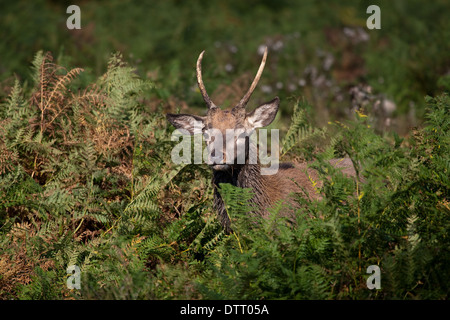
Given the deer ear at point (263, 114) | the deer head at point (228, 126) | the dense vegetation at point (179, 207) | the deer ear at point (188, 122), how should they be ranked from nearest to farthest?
the dense vegetation at point (179, 207), the deer head at point (228, 126), the deer ear at point (263, 114), the deer ear at point (188, 122)

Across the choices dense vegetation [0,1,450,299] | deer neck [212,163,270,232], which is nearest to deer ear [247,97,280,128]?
deer neck [212,163,270,232]

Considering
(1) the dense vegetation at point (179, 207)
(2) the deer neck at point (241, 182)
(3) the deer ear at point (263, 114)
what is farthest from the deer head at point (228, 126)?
(1) the dense vegetation at point (179, 207)

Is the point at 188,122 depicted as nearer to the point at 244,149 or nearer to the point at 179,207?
the point at 244,149

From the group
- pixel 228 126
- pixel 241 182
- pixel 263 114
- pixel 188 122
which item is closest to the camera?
pixel 228 126

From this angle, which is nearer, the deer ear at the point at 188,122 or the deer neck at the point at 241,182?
the deer neck at the point at 241,182

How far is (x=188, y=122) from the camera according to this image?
21.4 ft

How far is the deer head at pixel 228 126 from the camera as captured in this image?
590 cm

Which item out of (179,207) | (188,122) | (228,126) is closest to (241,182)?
(228,126)

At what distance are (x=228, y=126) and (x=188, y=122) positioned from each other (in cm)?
61

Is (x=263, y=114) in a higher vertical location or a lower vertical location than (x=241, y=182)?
higher

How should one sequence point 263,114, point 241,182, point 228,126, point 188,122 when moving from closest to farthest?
1. point 228,126
2. point 241,182
3. point 263,114
4. point 188,122

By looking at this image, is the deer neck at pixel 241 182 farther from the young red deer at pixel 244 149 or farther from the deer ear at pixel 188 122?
the deer ear at pixel 188 122

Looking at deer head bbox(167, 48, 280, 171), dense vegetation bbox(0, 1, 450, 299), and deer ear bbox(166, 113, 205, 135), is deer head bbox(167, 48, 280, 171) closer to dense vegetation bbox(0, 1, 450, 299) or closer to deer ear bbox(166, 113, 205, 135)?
deer ear bbox(166, 113, 205, 135)
